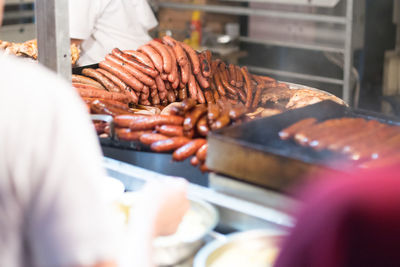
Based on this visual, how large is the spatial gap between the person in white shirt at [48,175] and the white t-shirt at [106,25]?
380 cm

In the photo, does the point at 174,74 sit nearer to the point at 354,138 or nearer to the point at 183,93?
the point at 183,93

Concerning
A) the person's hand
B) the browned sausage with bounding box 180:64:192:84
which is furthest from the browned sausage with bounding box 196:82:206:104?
the person's hand

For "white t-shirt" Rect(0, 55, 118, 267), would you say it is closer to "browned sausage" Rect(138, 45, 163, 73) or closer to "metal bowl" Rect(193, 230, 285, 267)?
"metal bowl" Rect(193, 230, 285, 267)

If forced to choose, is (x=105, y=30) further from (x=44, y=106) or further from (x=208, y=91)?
(x=44, y=106)

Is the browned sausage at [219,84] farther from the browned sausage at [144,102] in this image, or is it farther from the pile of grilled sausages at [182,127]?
the pile of grilled sausages at [182,127]

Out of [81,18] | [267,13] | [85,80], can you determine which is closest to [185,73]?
[85,80]

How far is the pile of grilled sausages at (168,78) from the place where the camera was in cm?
358

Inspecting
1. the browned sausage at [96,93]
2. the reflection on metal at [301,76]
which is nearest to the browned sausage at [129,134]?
the browned sausage at [96,93]

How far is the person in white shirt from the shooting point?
1.11m

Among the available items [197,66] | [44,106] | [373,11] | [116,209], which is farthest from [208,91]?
[373,11]

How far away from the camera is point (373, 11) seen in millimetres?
6309

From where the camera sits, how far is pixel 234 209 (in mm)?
1934

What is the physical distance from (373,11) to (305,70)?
1.42 metres

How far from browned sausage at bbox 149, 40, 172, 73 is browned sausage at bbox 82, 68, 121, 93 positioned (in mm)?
359
